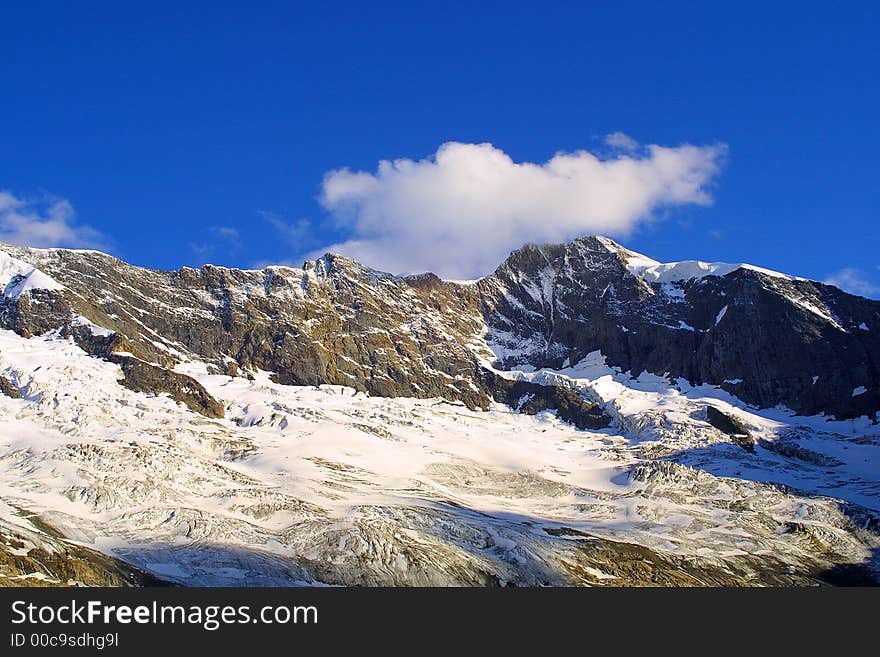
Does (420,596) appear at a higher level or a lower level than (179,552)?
lower

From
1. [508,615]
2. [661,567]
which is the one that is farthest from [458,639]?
[661,567]

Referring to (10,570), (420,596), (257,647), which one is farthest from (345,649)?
(10,570)

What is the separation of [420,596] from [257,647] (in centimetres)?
5978

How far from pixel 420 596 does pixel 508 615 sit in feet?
104

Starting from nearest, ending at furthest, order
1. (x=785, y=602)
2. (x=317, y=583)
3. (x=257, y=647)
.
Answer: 1. (x=257, y=647)
2. (x=785, y=602)
3. (x=317, y=583)

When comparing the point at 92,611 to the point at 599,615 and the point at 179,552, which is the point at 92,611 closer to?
the point at 599,615

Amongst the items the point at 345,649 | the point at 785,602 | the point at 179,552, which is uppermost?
the point at 179,552

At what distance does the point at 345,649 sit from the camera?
9962 cm

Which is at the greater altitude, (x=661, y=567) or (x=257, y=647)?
(x=661, y=567)

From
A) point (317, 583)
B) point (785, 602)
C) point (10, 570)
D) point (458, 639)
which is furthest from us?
point (317, 583)

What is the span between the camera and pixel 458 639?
106 meters

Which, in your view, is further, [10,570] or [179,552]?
[179,552]

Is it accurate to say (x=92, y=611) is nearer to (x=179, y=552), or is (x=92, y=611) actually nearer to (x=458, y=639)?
(x=458, y=639)

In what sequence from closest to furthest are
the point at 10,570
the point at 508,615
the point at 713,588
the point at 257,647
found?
the point at 257,647, the point at 508,615, the point at 10,570, the point at 713,588
